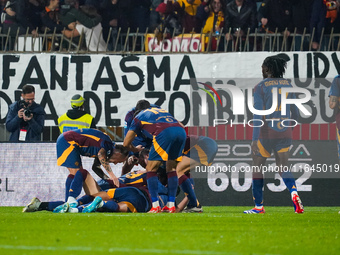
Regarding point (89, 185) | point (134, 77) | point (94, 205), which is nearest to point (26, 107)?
point (134, 77)

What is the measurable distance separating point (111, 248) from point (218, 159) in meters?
7.79

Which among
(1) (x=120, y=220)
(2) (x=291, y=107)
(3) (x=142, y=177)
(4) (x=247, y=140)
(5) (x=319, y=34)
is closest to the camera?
(1) (x=120, y=220)

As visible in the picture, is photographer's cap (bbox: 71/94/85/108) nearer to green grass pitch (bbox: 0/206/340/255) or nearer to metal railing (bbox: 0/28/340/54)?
metal railing (bbox: 0/28/340/54)

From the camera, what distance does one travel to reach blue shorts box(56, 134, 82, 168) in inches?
476

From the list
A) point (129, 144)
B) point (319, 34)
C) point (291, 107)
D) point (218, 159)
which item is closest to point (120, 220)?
point (129, 144)

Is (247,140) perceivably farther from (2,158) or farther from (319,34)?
(2,158)

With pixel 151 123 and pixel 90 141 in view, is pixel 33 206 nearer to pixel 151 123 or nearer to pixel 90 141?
pixel 90 141

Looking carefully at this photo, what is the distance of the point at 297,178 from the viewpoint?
46.5 feet

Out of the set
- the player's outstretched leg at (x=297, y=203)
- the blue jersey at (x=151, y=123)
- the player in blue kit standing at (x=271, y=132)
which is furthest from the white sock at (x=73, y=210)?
the player's outstretched leg at (x=297, y=203)

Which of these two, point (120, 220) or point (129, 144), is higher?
point (129, 144)

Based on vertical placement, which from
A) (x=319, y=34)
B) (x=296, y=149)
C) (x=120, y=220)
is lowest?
(x=120, y=220)

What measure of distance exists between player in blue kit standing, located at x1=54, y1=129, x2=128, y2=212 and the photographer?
6.05 feet

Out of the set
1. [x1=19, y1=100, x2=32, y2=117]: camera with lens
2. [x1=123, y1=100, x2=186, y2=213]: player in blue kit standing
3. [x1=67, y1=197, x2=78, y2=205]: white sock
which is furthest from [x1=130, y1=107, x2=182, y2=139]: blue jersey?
[x1=19, y1=100, x2=32, y2=117]: camera with lens

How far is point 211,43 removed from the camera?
47.6ft
